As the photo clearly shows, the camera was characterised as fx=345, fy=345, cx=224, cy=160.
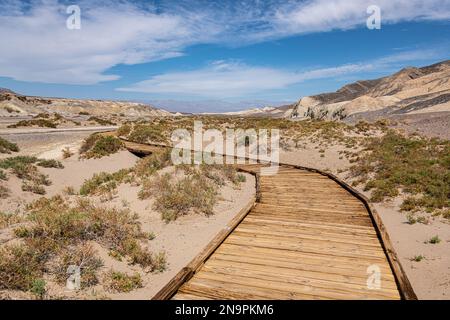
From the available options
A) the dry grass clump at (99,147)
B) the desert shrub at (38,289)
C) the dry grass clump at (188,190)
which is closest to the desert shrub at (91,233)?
the desert shrub at (38,289)

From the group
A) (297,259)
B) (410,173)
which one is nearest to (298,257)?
(297,259)

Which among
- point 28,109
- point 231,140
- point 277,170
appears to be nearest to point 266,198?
point 277,170

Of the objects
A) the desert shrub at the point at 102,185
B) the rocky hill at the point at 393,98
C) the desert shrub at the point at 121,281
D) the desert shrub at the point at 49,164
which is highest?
the rocky hill at the point at 393,98

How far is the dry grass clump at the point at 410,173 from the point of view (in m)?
12.0

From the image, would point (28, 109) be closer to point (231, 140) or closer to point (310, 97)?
point (231, 140)

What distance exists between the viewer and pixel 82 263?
7176 mm

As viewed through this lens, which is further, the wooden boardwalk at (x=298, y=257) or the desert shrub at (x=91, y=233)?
the desert shrub at (x=91, y=233)

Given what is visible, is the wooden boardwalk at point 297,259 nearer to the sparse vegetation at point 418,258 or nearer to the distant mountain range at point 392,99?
the sparse vegetation at point 418,258

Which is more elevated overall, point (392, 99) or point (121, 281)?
point (392, 99)

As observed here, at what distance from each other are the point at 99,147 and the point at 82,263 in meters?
20.7

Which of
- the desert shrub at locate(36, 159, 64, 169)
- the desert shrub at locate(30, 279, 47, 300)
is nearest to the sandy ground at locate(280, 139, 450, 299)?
the desert shrub at locate(30, 279, 47, 300)

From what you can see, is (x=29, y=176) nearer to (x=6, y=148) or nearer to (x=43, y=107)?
(x=6, y=148)

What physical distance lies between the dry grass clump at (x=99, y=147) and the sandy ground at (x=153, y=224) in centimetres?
317

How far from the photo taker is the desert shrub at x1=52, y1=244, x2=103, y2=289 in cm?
670
